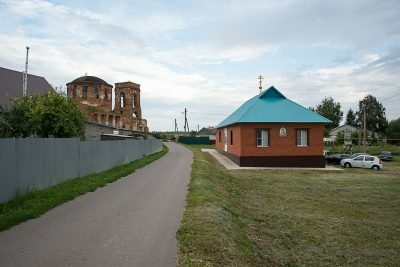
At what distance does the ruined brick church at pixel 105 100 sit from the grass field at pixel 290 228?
4000 centimetres

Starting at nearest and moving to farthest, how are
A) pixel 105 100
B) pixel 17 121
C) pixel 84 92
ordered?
pixel 17 121 < pixel 84 92 < pixel 105 100

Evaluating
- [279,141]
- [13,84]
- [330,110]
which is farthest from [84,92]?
[330,110]

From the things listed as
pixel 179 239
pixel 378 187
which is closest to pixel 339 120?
pixel 378 187

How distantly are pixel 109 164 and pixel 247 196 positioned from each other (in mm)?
8730

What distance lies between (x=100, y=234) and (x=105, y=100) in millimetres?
51187

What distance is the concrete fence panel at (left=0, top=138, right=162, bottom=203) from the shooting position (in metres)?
10.7

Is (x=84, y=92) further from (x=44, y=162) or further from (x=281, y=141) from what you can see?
(x=44, y=162)

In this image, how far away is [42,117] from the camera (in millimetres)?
20922

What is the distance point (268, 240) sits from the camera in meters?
9.60

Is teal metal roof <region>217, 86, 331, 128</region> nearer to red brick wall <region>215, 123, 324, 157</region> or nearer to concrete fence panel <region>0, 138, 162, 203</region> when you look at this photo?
red brick wall <region>215, 123, 324, 157</region>

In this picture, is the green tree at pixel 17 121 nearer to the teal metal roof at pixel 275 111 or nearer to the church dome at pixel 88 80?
the teal metal roof at pixel 275 111

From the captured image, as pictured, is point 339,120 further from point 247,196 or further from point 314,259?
point 314,259

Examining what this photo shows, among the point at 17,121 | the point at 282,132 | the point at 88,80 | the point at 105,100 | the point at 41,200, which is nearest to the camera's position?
the point at 41,200

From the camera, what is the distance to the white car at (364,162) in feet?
112
